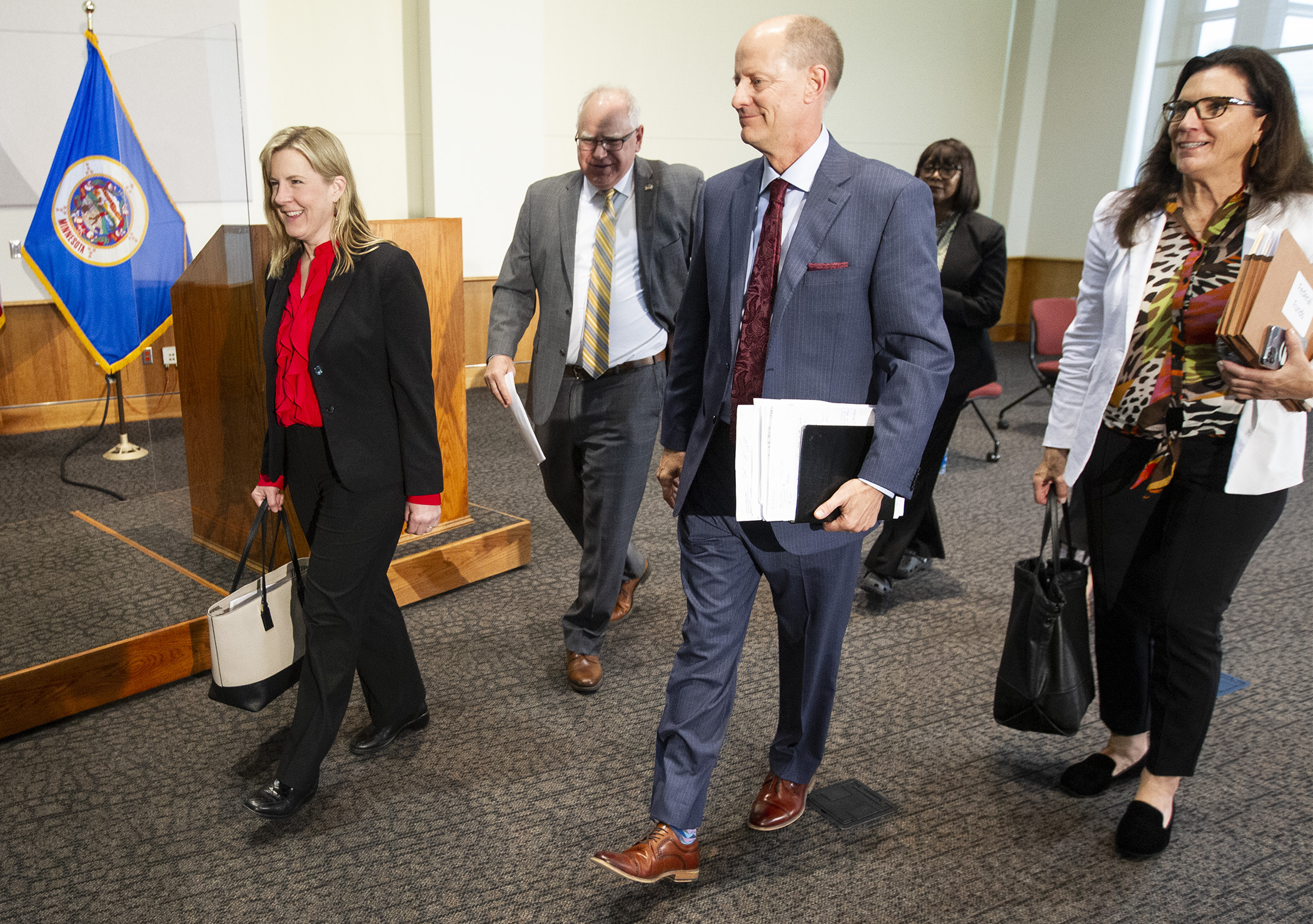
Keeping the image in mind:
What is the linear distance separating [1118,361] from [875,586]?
1695 millimetres

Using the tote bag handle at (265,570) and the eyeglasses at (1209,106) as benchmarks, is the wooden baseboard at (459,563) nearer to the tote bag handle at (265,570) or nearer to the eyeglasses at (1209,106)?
the tote bag handle at (265,570)

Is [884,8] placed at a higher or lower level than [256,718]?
higher

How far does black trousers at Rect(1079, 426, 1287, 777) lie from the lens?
202 centimetres

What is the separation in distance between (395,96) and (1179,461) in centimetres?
602

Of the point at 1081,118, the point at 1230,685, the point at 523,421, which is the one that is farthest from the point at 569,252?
the point at 1081,118

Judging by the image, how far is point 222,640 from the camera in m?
2.21

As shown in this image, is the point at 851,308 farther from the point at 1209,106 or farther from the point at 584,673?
the point at 584,673

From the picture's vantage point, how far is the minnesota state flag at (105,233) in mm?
2418

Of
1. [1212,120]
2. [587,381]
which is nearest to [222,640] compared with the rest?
[587,381]

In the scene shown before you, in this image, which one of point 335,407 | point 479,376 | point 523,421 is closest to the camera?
point 335,407

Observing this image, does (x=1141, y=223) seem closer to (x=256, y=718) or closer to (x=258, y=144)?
(x=256, y=718)

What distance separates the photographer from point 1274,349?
182 cm

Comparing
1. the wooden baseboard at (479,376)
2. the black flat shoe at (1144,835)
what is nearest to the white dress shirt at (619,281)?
the black flat shoe at (1144,835)

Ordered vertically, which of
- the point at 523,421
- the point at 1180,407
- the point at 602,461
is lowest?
→ the point at 602,461
